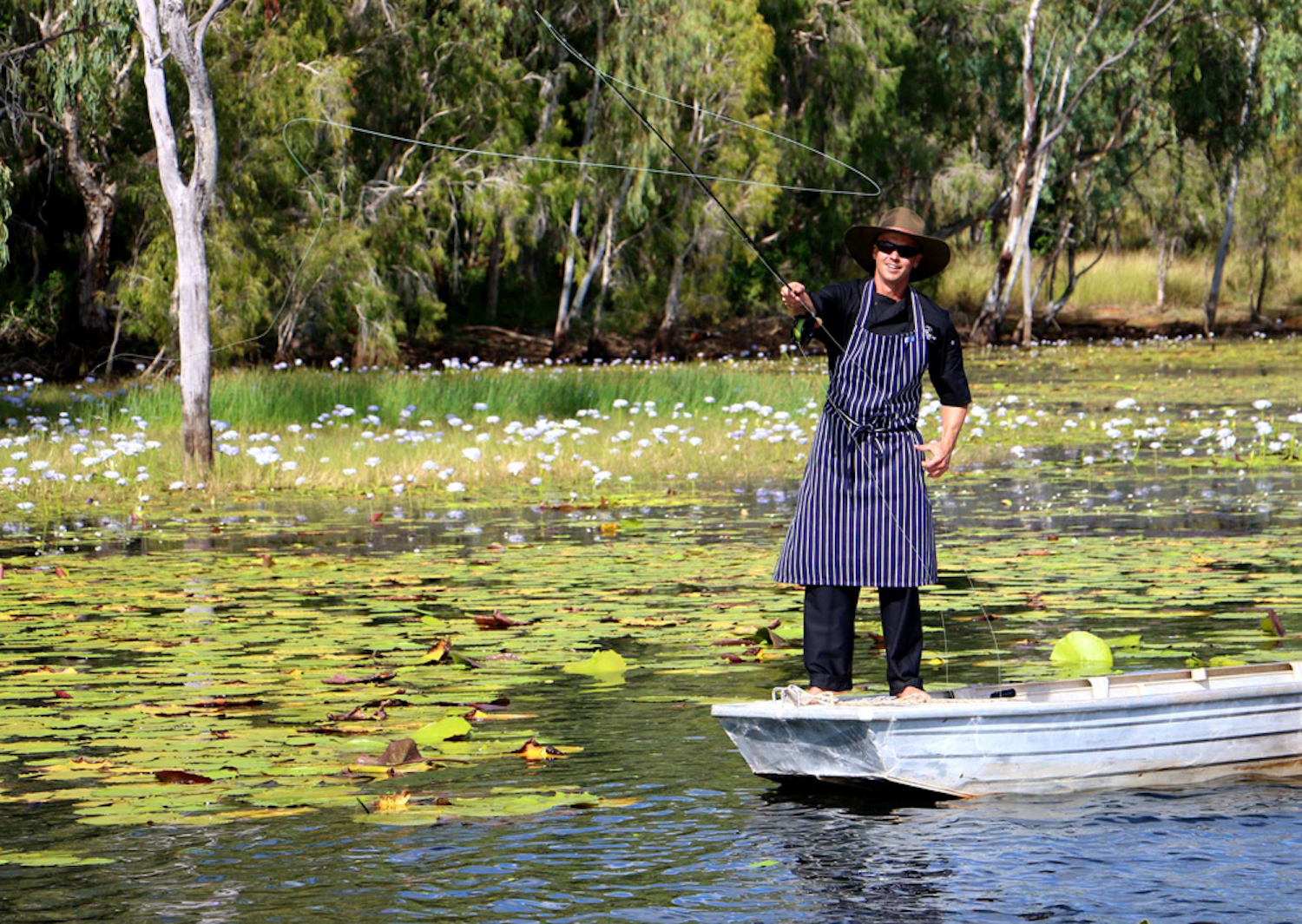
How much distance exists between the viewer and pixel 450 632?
9.27 m

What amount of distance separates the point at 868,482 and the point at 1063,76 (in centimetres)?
3965

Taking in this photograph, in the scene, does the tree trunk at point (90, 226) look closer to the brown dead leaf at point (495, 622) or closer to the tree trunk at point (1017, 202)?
the tree trunk at point (1017, 202)

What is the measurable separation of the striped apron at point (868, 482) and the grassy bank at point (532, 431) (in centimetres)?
923

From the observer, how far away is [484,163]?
1405 inches

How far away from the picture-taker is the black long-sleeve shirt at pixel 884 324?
682 centimetres

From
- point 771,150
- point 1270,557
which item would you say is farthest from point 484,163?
point 1270,557

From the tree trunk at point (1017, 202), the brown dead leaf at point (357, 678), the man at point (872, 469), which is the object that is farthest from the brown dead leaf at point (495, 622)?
the tree trunk at point (1017, 202)

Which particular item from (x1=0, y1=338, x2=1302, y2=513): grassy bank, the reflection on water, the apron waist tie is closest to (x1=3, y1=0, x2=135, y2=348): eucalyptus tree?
(x1=0, y1=338, x2=1302, y2=513): grassy bank

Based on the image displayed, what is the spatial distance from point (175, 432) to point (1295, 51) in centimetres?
3143

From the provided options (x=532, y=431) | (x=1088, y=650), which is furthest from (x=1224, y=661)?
(x=532, y=431)

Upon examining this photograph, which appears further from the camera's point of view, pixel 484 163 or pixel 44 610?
pixel 484 163

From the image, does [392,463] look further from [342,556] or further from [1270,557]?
[1270,557]

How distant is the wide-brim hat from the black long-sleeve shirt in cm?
12

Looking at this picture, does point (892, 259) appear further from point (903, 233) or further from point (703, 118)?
point (703, 118)
